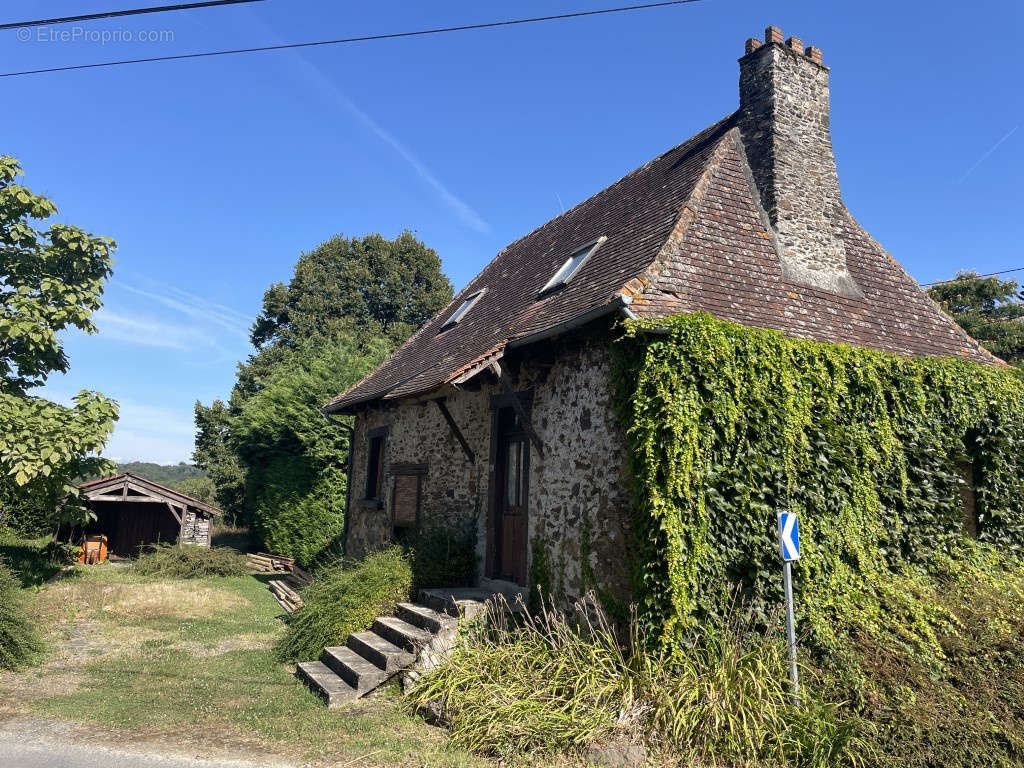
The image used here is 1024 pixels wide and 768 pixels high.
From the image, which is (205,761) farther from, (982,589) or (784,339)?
(982,589)

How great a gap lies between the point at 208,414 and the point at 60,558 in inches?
682

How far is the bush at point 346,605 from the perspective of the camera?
27.2 ft

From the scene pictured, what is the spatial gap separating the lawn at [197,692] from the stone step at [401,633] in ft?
1.71

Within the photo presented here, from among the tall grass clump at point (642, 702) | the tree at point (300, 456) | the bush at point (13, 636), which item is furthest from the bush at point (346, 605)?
the tree at point (300, 456)

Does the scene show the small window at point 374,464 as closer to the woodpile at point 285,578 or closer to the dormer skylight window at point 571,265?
the woodpile at point 285,578

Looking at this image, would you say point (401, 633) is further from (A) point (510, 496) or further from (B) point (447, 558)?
(A) point (510, 496)

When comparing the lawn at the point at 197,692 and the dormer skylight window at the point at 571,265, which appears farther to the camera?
the dormer skylight window at the point at 571,265

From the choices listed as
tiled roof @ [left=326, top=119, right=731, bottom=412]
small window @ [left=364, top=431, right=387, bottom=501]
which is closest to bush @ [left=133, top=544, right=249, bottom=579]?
tiled roof @ [left=326, top=119, right=731, bottom=412]

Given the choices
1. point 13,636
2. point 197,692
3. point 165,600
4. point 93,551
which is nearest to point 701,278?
point 197,692

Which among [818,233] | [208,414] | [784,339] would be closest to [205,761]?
[784,339]

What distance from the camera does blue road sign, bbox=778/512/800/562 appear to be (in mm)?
5598

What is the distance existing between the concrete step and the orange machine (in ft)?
51.6

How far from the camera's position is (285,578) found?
16531 millimetres

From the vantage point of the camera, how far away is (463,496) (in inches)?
387
